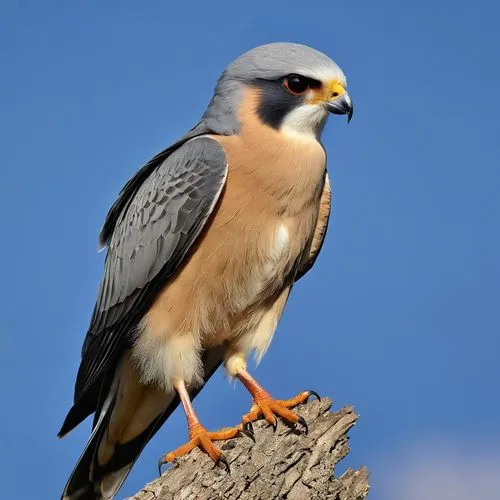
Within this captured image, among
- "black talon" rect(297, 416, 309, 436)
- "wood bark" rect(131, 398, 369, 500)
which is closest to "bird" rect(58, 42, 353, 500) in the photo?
"black talon" rect(297, 416, 309, 436)

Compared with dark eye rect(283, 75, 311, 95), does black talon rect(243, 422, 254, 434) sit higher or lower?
lower

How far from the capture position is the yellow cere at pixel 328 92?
5.40 m

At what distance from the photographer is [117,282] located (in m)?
5.77

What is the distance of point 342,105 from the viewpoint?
5.39 meters

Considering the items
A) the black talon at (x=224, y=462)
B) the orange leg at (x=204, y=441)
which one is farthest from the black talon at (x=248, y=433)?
the black talon at (x=224, y=462)

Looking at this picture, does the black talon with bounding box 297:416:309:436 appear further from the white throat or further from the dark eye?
the dark eye

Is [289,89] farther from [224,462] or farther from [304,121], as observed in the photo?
[224,462]

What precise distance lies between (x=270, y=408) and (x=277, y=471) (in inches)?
23.4

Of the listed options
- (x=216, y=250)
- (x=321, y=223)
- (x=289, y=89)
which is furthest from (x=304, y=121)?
(x=216, y=250)

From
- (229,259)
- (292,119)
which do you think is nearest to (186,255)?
(229,259)

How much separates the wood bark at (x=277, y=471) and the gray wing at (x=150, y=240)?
1034 millimetres

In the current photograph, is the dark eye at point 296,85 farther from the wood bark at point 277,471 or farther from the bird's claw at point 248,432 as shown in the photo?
the bird's claw at point 248,432

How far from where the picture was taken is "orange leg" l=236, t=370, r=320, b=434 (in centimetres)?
513

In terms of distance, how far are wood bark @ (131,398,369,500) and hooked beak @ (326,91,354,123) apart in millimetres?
1735
